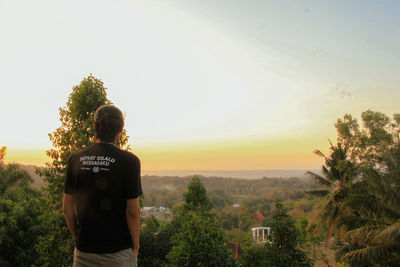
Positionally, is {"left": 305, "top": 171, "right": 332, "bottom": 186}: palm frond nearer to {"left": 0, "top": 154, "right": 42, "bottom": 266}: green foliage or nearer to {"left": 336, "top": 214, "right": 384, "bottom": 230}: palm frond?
{"left": 336, "top": 214, "right": 384, "bottom": 230}: palm frond

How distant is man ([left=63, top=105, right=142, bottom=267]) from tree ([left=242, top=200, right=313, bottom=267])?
734 centimetres

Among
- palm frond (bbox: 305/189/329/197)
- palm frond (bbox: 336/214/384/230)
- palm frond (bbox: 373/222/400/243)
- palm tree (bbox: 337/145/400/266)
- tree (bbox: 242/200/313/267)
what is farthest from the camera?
palm frond (bbox: 305/189/329/197)

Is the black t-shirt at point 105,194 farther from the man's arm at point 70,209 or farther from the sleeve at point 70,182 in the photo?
the man's arm at point 70,209

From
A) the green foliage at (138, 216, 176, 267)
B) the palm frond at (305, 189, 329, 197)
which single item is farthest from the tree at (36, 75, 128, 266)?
the palm frond at (305, 189, 329, 197)

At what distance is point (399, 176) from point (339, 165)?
840cm

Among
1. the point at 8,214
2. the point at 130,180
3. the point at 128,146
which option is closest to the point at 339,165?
the point at 128,146

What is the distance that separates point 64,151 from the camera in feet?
24.1

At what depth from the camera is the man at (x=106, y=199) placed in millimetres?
2146

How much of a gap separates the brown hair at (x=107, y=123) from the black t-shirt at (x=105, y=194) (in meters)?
0.10

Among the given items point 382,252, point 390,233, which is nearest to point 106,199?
point 390,233

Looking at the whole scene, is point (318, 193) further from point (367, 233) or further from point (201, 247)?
point (201, 247)

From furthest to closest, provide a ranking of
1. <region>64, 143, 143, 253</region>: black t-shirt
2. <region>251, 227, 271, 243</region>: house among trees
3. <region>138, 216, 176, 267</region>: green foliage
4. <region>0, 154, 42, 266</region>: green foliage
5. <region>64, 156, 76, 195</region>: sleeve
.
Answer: <region>138, 216, 176, 267</region>: green foliage
<region>0, 154, 42, 266</region>: green foliage
<region>251, 227, 271, 243</region>: house among trees
<region>64, 156, 76, 195</region>: sleeve
<region>64, 143, 143, 253</region>: black t-shirt

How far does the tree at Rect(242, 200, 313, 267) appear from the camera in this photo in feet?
27.6

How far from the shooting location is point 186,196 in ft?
46.3
